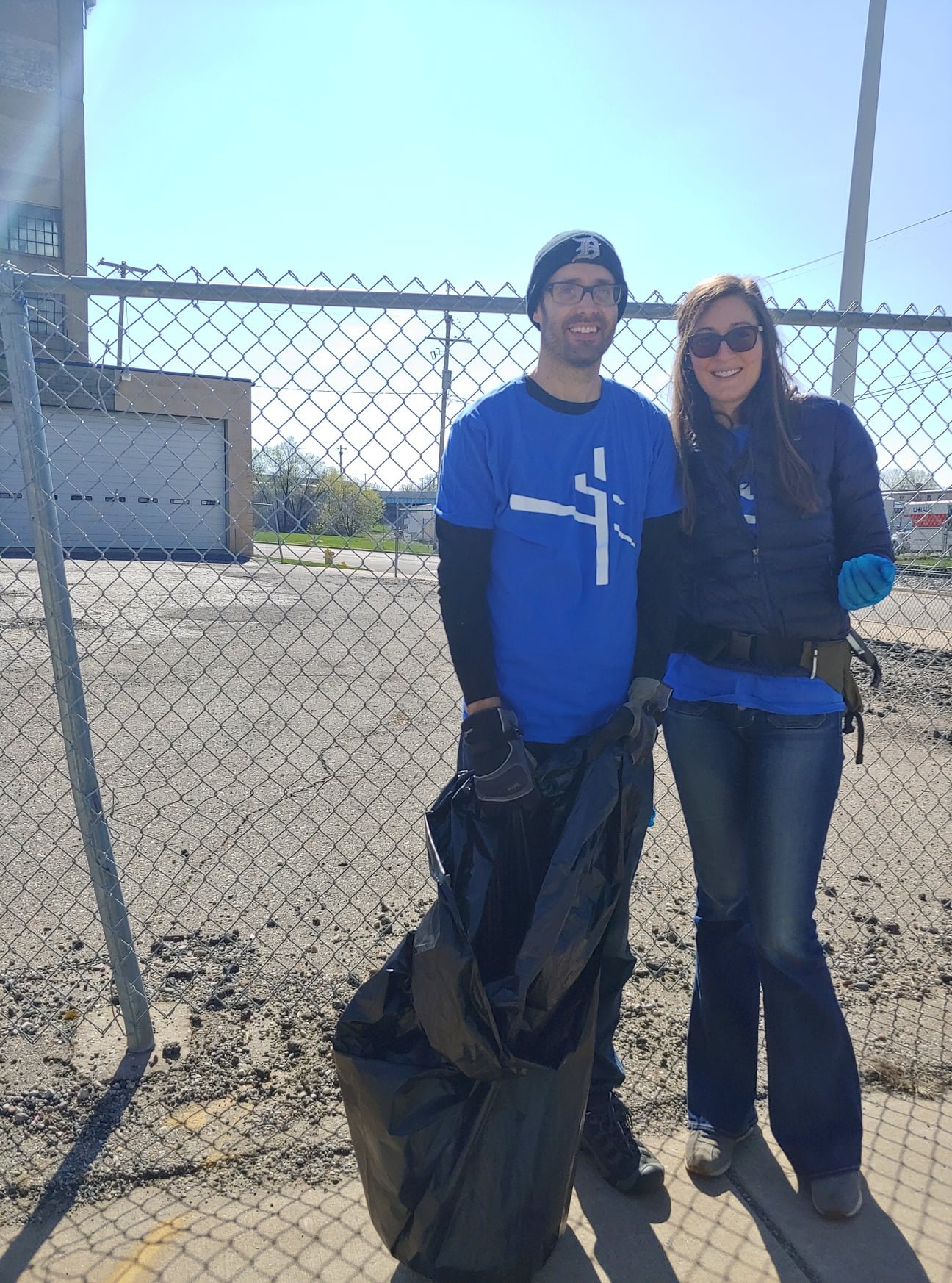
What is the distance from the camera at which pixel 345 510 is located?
3.00 meters

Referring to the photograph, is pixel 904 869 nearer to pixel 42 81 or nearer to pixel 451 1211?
pixel 451 1211

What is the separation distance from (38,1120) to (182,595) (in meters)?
11.6

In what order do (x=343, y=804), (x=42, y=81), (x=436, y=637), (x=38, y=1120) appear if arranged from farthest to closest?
1. (x=42, y=81)
2. (x=436, y=637)
3. (x=343, y=804)
4. (x=38, y=1120)

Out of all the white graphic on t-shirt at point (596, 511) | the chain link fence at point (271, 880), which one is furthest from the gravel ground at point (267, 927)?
the white graphic on t-shirt at point (596, 511)

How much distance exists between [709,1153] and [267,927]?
5.61 feet

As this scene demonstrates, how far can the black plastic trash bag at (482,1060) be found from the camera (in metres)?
1.67

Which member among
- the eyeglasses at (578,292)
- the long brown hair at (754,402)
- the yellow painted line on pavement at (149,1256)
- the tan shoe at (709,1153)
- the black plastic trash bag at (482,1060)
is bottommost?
the yellow painted line on pavement at (149,1256)

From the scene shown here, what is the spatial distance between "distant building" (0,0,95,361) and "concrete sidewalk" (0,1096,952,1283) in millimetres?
43266

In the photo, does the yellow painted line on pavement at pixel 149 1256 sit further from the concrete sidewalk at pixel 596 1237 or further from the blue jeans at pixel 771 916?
the blue jeans at pixel 771 916

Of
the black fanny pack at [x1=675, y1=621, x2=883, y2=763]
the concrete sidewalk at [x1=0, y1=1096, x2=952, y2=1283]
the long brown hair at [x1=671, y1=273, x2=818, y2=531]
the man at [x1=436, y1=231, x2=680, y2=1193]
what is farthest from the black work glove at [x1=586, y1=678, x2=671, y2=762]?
the concrete sidewalk at [x1=0, y1=1096, x2=952, y2=1283]

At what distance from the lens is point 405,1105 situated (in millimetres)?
1677

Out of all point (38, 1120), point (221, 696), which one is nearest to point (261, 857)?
point (38, 1120)

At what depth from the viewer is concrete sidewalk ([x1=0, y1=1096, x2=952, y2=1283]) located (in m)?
1.87

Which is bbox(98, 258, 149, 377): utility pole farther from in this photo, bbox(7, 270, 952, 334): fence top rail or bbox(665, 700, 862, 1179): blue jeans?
bbox(665, 700, 862, 1179): blue jeans
